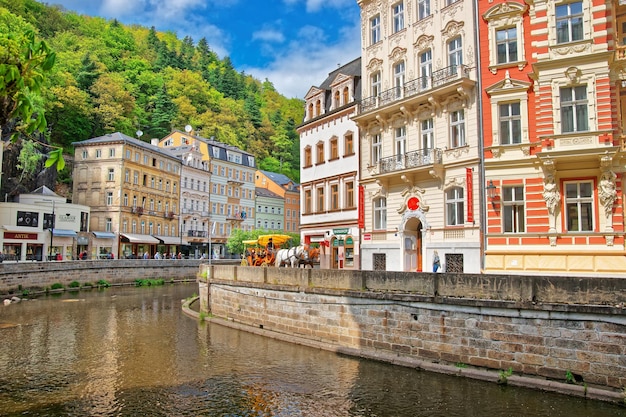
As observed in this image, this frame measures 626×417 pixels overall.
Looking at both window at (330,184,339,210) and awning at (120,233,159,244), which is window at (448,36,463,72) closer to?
window at (330,184,339,210)

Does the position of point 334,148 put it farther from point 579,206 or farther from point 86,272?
point 86,272

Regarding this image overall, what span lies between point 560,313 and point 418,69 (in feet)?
56.0

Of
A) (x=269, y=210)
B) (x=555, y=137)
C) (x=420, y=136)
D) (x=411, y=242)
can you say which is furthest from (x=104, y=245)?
(x=555, y=137)

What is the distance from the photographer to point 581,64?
20.0 m

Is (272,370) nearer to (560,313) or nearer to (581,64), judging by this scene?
(560,313)

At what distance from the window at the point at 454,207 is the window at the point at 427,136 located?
7.60ft

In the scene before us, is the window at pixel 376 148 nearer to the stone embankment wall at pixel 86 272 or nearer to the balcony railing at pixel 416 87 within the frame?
the balcony railing at pixel 416 87

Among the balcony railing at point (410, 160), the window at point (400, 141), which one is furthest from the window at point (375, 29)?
the balcony railing at point (410, 160)

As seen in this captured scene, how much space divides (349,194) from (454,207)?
850cm

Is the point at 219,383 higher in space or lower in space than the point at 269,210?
lower

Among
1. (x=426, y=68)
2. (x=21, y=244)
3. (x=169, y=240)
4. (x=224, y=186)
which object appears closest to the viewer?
(x=426, y=68)

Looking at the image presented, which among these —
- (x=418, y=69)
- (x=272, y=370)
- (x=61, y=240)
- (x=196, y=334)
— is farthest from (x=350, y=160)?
(x=61, y=240)

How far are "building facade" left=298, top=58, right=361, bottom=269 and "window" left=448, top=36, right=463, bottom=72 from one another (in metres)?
6.86

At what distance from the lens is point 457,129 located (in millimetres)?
24234
